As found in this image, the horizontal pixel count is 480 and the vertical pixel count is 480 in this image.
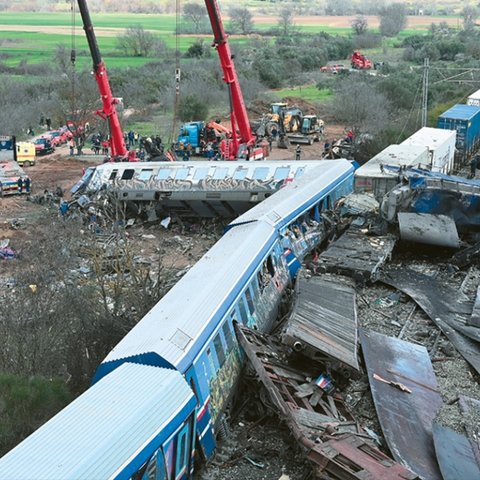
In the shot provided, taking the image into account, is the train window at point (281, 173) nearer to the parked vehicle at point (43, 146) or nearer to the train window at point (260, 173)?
the train window at point (260, 173)

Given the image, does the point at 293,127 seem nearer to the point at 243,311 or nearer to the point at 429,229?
the point at 429,229

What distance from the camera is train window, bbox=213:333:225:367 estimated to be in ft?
37.5

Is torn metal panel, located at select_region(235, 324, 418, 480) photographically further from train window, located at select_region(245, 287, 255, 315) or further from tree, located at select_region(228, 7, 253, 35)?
tree, located at select_region(228, 7, 253, 35)

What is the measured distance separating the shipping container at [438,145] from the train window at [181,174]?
8715 millimetres

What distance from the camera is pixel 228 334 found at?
479 inches

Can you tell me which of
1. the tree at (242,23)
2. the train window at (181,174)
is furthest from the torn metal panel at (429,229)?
the tree at (242,23)

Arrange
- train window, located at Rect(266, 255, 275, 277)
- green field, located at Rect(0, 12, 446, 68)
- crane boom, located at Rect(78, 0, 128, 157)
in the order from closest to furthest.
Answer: train window, located at Rect(266, 255, 275, 277), crane boom, located at Rect(78, 0, 128, 157), green field, located at Rect(0, 12, 446, 68)

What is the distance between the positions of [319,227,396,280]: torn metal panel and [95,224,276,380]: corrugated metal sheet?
2.32 metres

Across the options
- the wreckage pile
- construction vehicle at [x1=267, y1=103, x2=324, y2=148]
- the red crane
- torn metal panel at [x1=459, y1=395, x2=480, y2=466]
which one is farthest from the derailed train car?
construction vehicle at [x1=267, y1=103, x2=324, y2=148]

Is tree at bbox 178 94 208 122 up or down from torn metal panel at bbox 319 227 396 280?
down

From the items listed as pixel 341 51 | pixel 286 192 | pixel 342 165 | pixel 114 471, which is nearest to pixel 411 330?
pixel 286 192

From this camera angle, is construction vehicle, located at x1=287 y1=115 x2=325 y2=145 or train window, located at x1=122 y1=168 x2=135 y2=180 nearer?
train window, located at x1=122 y1=168 x2=135 y2=180

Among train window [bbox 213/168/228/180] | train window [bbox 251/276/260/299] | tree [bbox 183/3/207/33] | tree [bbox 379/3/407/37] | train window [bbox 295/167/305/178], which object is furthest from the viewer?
tree [bbox 379/3/407/37]

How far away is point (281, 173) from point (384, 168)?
11.6ft
